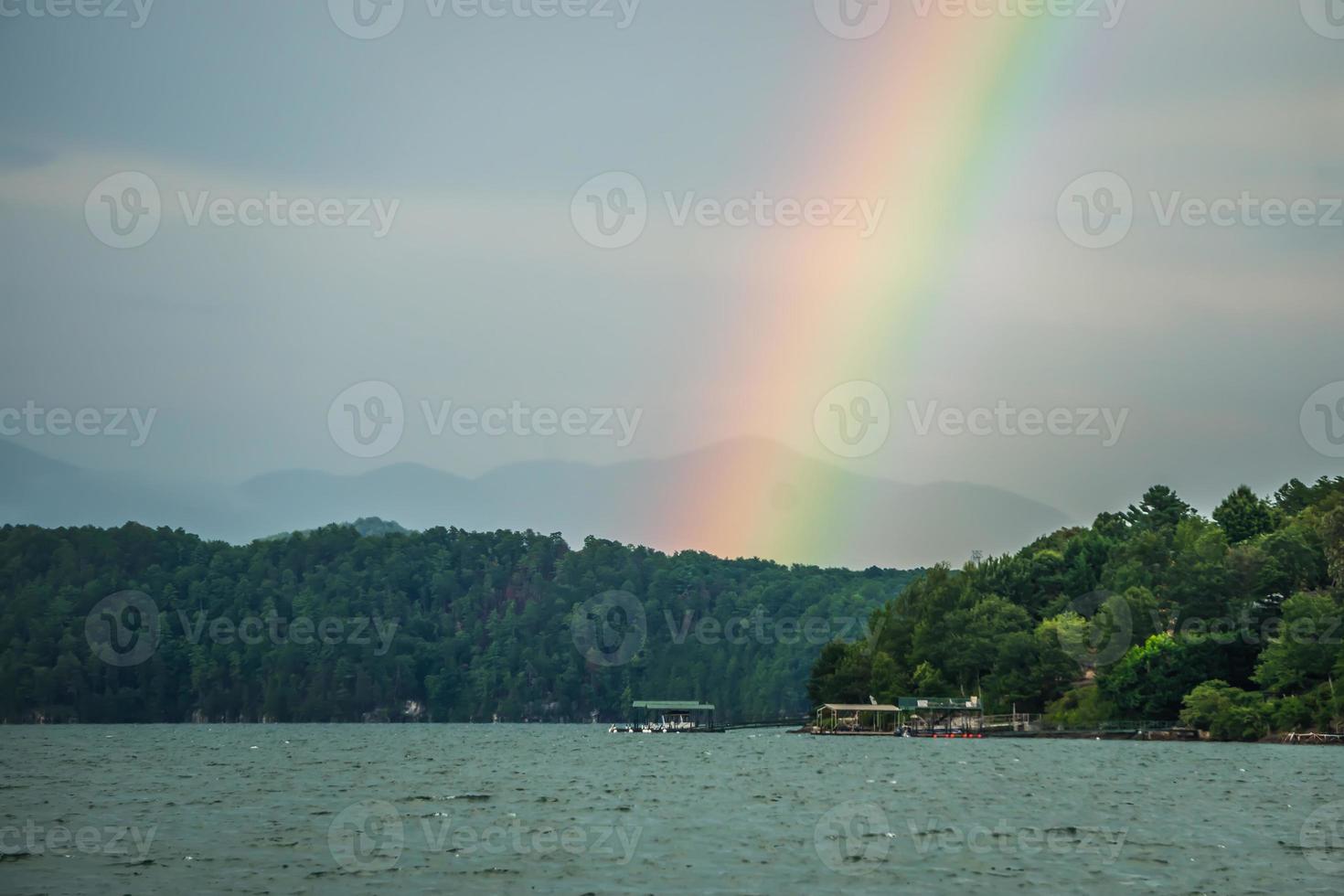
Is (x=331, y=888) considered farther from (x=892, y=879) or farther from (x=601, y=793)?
(x=601, y=793)

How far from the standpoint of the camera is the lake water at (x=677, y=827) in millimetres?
51875

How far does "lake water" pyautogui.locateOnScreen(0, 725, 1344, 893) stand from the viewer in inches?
2042

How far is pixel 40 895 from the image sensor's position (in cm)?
4681

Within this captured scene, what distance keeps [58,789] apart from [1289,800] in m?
71.0

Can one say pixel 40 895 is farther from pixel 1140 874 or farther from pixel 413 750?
pixel 413 750

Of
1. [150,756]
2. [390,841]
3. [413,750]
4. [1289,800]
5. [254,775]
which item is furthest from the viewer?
[413,750]

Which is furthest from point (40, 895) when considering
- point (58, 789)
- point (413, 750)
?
point (413, 750)

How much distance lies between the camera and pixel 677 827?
2746 inches

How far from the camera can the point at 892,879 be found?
5228cm

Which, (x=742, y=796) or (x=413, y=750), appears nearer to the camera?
(x=742, y=796)

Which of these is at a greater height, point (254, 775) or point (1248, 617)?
point (1248, 617)

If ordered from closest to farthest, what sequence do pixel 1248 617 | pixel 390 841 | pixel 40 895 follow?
1. pixel 40 895
2. pixel 390 841
3. pixel 1248 617

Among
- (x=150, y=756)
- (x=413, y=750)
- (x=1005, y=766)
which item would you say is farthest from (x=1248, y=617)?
(x=150, y=756)

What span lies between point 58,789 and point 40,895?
4900cm
